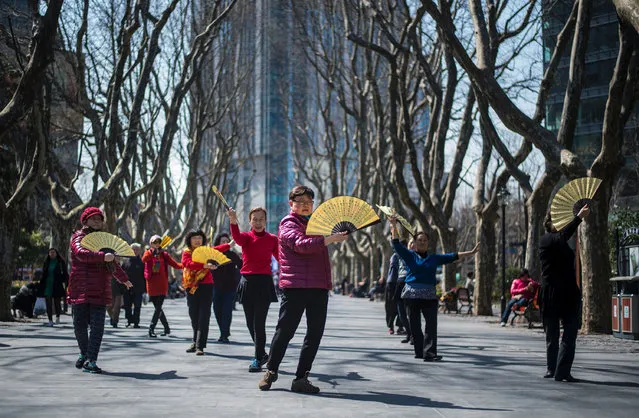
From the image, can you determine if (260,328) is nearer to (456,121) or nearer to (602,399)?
(602,399)

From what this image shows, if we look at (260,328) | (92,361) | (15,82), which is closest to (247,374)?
(260,328)

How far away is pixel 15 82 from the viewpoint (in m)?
23.6

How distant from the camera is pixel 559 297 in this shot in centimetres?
898

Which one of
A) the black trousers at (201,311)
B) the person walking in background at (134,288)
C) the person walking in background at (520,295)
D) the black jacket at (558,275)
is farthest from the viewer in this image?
the person walking in background at (520,295)

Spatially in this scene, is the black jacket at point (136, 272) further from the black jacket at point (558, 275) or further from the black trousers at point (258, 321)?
the black jacket at point (558, 275)

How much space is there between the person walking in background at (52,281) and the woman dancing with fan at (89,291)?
31.8 feet

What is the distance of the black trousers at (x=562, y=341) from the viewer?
880 cm

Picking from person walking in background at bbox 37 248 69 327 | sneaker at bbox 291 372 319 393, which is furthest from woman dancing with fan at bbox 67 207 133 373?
person walking in background at bbox 37 248 69 327

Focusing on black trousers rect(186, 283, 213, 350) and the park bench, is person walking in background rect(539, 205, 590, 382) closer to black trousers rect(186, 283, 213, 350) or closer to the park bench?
black trousers rect(186, 283, 213, 350)

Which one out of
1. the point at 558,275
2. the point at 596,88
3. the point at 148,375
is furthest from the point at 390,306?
the point at 596,88

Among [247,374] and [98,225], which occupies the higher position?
[98,225]

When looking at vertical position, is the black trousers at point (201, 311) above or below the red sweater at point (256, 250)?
below

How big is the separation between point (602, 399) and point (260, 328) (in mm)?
3690

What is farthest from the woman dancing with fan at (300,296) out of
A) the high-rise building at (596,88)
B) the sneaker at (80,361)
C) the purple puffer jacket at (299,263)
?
the high-rise building at (596,88)
